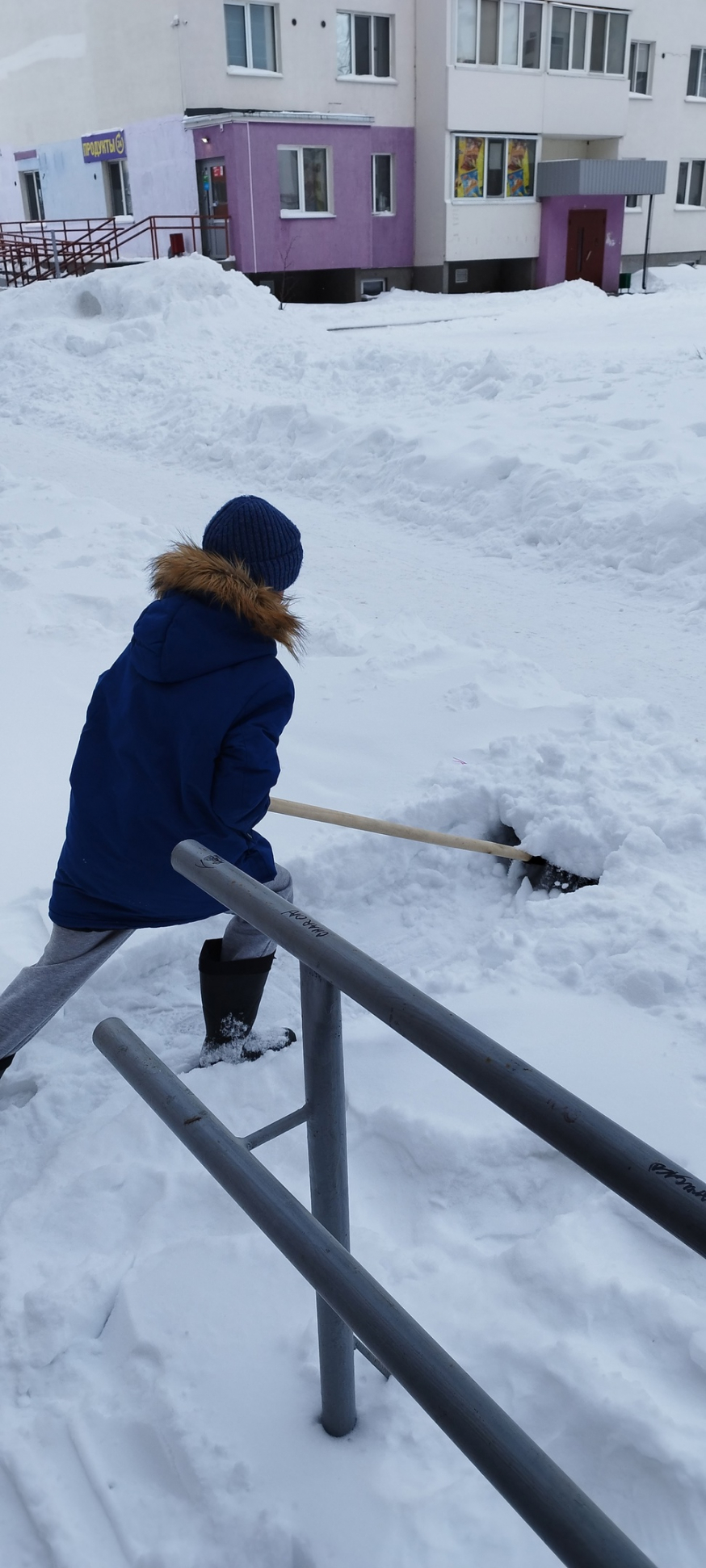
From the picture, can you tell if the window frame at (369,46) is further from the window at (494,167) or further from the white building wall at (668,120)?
the white building wall at (668,120)

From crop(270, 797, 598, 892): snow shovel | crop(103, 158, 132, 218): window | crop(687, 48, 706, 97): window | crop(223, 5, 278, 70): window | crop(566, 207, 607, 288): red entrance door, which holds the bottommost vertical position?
crop(566, 207, 607, 288): red entrance door

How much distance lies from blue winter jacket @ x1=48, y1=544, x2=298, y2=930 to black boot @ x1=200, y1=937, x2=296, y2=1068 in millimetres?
222

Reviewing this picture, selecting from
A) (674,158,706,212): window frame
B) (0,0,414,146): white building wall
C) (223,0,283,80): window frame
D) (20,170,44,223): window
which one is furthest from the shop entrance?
(674,158,706,212): window frame

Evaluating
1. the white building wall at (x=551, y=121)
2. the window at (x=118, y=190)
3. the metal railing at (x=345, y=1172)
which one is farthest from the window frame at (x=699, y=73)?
the metal railing at (x=345, y=1172)

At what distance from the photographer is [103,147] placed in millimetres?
21625

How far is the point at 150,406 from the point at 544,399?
4168mm

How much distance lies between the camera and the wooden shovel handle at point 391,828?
10.3 feet

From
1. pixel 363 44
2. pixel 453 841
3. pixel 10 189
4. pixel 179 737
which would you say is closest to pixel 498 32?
pixel 363 44

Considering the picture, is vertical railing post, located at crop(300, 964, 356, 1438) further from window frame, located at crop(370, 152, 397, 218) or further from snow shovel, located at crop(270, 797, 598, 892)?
window frame, located at crop(370, 152, 397, 218)

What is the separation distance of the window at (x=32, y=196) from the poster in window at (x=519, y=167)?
10.3 meters

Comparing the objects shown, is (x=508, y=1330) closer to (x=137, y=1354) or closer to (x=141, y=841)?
(x=137, y=1354)

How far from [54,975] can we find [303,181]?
21.4 m

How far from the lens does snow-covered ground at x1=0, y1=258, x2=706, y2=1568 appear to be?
5.48 ft

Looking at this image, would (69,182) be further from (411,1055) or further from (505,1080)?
(505,1080)
